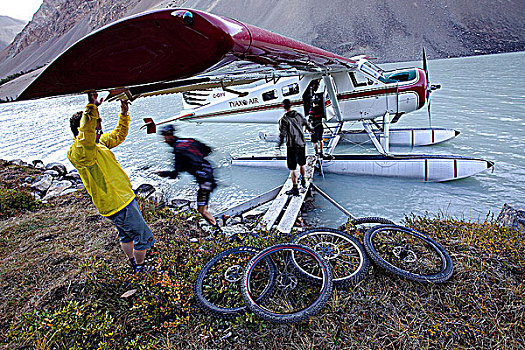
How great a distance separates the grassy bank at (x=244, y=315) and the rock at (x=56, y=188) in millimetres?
3859

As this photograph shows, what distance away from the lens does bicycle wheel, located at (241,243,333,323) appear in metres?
2.64

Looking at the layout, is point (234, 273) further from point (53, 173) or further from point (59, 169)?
point (59, 169)

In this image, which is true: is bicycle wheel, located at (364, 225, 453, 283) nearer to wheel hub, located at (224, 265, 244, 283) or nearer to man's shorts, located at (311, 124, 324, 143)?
wheel hub, located at (224, 265, 244, 283)

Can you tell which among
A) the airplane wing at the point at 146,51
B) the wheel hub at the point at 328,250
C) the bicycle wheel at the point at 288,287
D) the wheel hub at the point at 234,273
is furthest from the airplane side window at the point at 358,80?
the airplane wing at the point at 146,51

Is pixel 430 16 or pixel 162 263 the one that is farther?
pixel 430 16

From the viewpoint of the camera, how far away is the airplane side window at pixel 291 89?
9.30 meters

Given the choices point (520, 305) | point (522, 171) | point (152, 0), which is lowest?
point (522, 171)

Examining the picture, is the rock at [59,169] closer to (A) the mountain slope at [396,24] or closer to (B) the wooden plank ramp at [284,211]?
(B) the wooden plank ramp at [284,211]

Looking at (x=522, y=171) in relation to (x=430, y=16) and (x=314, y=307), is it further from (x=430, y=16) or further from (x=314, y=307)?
(x=430, y=16)

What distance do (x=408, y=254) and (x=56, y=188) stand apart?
933 cm

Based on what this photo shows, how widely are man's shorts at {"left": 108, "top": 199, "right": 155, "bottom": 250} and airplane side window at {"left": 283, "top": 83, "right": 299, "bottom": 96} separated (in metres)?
7.44

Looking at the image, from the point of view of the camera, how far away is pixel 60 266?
12.7ft

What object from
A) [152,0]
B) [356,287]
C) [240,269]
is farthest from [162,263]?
[152,0]

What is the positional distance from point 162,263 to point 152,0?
19909 centimetres
